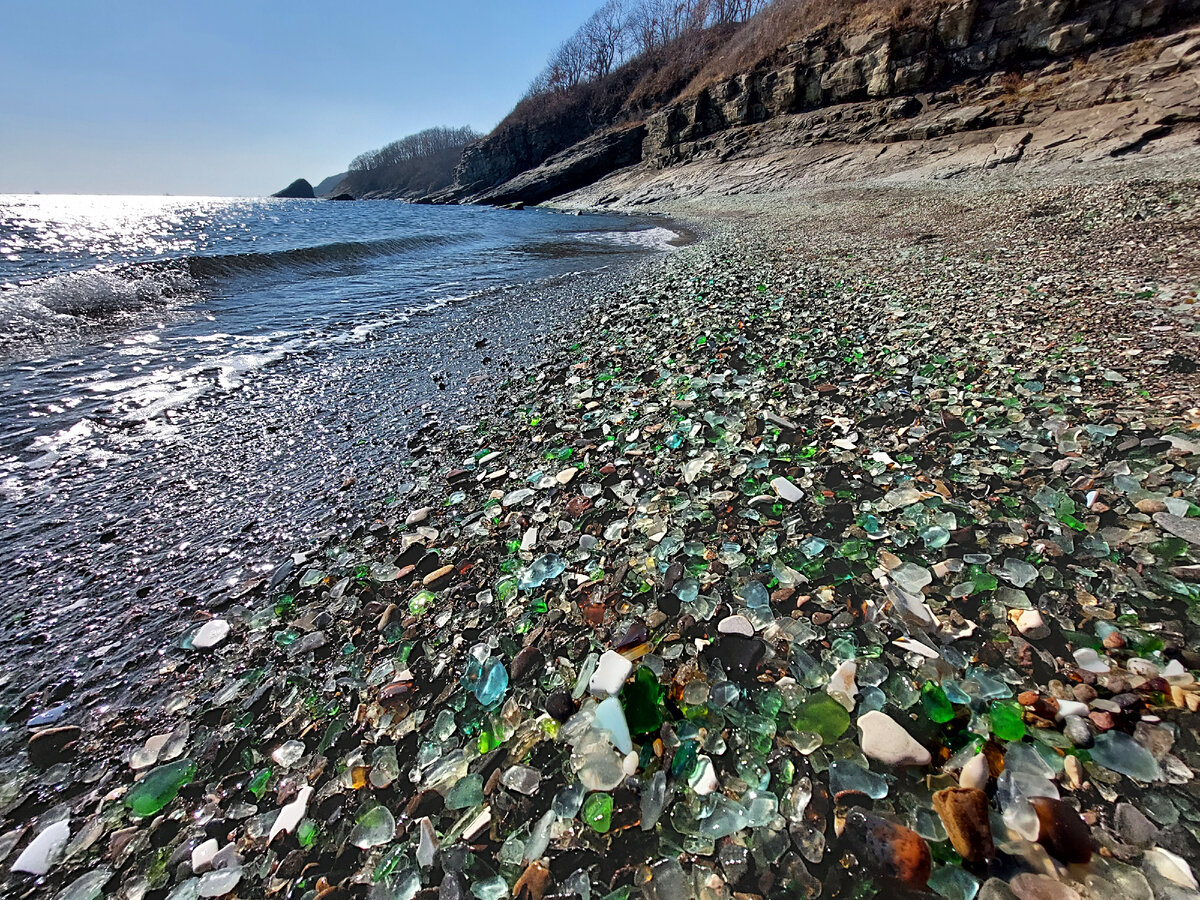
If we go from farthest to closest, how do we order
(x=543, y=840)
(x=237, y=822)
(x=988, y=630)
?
(x=988, y=630), (x=237, y=822), (x=543, y=840)

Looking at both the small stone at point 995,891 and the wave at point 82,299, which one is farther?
the wave at point 82,299

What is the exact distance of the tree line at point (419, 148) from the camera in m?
129

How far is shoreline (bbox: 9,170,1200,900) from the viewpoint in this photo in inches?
57.0

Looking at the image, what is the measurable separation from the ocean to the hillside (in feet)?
65.8

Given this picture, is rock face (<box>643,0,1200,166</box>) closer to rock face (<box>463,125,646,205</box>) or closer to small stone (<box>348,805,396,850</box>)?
rock face (<box>463,125,646,205</box>)

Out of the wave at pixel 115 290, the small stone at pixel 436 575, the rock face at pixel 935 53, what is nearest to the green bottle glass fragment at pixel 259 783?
the small stone at pixel 436 575

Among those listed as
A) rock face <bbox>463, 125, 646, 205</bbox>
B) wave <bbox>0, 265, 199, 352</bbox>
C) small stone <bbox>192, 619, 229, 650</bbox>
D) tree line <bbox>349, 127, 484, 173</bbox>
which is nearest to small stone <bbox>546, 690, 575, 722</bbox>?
small stone <bbox>192, 619, 229, 650</bbox>

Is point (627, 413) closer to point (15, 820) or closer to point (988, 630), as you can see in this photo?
point (988, 630)

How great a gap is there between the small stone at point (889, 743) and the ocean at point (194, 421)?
3265mm

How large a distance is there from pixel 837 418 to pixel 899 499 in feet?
3.64

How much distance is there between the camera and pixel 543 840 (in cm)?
149

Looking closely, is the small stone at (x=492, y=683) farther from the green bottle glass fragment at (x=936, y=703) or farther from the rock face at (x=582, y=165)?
the rock face at (x=582, y=165)

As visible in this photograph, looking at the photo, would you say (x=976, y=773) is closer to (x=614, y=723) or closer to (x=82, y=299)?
(x=614, y=723)

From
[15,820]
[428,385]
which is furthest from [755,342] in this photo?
[15,820]
